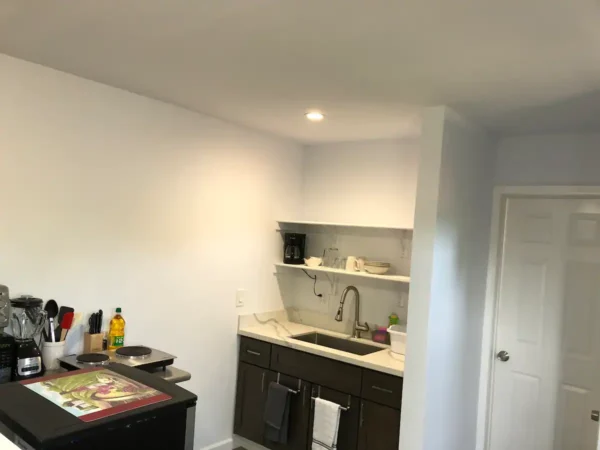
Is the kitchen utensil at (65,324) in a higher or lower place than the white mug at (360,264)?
lower

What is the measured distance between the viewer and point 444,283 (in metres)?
2.81

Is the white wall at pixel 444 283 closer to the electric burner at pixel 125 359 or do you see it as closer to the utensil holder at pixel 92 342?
the electric burner at pixel 125 359

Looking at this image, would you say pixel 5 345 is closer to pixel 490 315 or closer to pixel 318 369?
pixel 318 369

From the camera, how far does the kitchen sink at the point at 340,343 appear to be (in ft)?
11.8

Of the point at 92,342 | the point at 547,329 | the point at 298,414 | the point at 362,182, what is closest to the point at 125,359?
the point at 92,342

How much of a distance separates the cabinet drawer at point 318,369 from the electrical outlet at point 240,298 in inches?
16.0

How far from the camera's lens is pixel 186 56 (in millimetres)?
2189

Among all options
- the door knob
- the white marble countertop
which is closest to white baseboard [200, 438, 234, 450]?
the white marble countertop

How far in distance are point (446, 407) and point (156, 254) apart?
193 cm

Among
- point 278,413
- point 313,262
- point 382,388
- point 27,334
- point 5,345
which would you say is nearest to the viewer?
point 5,345

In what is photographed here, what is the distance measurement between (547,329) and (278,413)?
1795mm

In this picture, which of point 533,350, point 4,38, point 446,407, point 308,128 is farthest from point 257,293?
point 4,38

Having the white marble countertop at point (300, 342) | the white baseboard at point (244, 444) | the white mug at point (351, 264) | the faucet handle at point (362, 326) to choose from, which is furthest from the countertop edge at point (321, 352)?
the white baseboard at point (244, 444)

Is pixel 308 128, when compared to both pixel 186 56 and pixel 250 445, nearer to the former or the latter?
pixel 186 56
